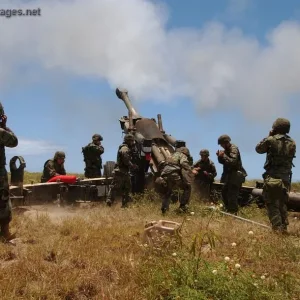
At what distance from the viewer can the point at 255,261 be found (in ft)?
18.3

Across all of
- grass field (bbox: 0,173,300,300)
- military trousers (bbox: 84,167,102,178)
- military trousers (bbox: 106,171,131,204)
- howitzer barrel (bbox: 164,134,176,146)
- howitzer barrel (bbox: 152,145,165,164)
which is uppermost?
howitzer barrel (bbox: 164,134,176,146)

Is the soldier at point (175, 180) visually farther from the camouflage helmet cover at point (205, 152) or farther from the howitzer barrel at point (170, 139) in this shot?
the howitzer barrel at point (170, 139)

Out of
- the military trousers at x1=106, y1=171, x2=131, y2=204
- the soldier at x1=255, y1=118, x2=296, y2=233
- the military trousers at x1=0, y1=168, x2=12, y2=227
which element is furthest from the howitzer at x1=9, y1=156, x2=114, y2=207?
the soldier at x1=255, y1=118, x2=296, y2=233

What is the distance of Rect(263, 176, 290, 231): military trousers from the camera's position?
779 centimetres

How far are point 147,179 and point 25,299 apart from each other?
9.18m

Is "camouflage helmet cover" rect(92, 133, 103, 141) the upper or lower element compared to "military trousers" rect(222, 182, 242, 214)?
upper

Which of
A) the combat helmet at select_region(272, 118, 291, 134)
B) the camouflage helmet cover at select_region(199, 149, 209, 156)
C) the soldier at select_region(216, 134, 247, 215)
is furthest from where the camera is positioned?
the camouflage helmet cover at select_region(199, 149, 209, 156)

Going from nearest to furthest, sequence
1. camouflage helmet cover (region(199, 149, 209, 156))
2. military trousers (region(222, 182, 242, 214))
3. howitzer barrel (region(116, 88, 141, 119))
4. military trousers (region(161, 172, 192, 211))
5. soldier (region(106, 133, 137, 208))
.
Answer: military trousers (region(161, 172, 192, 211))
military trousers (region(222, 182, 242, 214))
soldier (region(106, 133, 137, 208))
camouflage helmet cover (region(199, 149, 209, 156))
howitzer barrel (region(116, 88, 141, 119))

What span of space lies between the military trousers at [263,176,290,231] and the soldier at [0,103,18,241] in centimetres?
422

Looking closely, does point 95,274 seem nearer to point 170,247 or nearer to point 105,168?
point 170,247

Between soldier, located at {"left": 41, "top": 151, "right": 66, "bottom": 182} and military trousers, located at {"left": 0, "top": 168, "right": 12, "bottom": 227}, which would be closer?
military trousers, located at {"left": 0, "top": 168, "right": 12, "bottom": 227}

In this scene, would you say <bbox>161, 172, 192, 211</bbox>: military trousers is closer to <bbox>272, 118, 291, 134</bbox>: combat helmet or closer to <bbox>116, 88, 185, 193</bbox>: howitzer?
<bbox>116, 88, 185, 193</bbox>: howitzer

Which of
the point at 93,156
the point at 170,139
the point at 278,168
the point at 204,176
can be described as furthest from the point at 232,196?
the point at 93,156

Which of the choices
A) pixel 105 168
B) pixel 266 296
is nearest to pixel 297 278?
pixel 266 296
